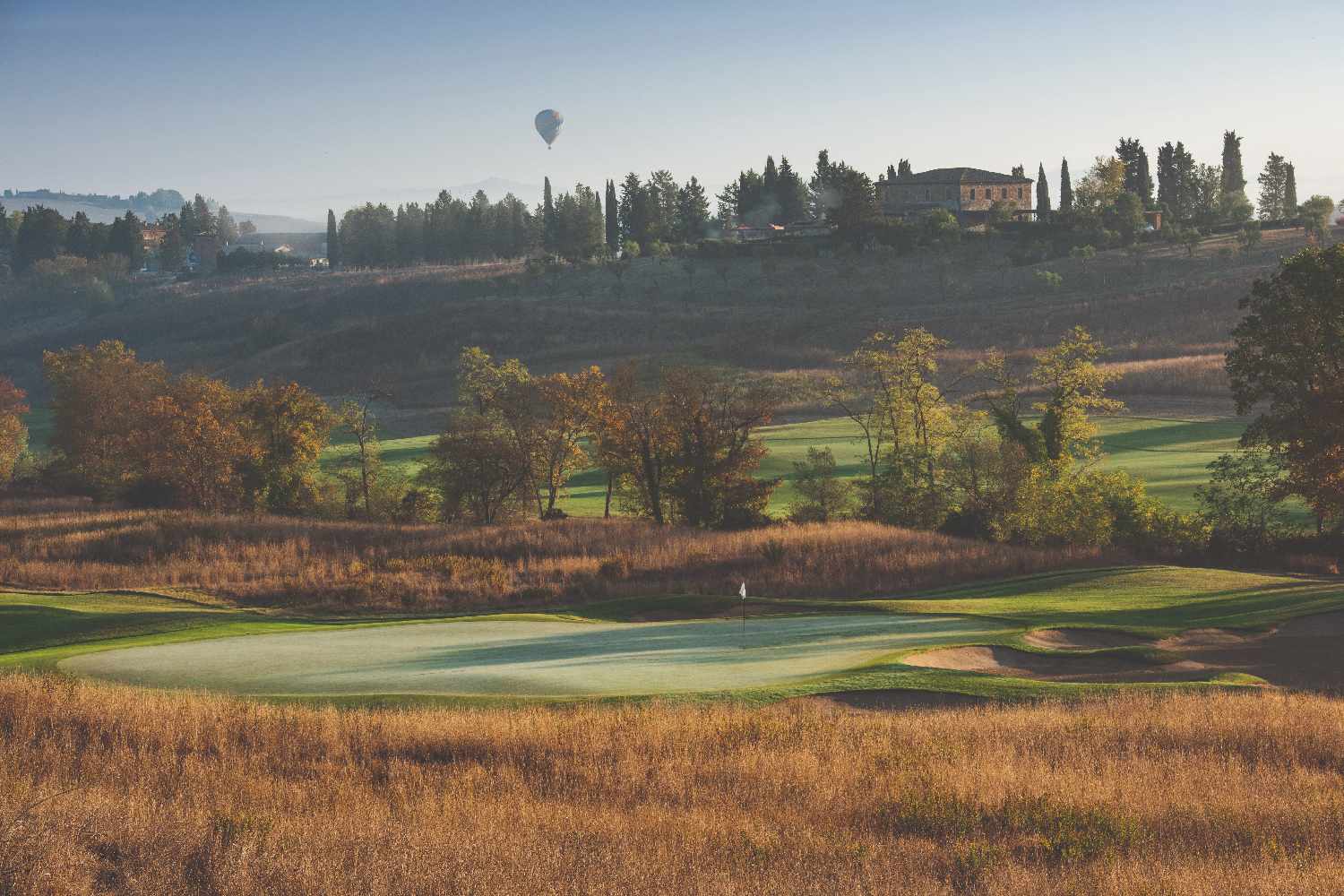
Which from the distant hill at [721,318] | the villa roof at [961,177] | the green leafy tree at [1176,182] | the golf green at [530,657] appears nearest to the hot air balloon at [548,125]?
the distant hill at [721,318]

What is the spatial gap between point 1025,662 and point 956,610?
6976 mm

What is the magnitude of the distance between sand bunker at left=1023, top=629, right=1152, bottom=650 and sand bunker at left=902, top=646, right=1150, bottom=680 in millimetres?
818

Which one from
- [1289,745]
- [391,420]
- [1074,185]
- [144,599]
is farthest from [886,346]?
[1289,745]

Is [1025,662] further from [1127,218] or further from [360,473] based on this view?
[1127,218]

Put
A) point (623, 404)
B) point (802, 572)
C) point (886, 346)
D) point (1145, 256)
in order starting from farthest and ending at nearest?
point (1145, 256) → point (886, 346) → point (623, 404) → point (802, 572)

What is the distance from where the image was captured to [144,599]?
114 feet

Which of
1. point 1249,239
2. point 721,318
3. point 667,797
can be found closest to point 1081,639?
point 667,797

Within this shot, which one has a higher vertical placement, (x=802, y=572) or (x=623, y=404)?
(x=623, y=404)

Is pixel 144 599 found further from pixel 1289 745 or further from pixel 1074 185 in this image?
pixel 1074 185

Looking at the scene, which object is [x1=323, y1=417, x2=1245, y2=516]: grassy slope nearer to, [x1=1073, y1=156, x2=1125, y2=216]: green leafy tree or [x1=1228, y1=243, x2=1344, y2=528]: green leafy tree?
[x1=1228, y1=243, x2=1344, y2=528]: green leafy tree

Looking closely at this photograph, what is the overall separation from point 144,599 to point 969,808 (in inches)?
1095

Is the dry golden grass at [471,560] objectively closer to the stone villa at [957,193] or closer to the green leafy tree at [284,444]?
the green leafy tree at [284,444]

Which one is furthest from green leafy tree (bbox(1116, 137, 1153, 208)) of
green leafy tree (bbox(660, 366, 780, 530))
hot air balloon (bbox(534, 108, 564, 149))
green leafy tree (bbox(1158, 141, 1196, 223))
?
green leafy tree (bbox(660, 366, 780, 530))

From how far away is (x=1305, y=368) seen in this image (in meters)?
37.2
